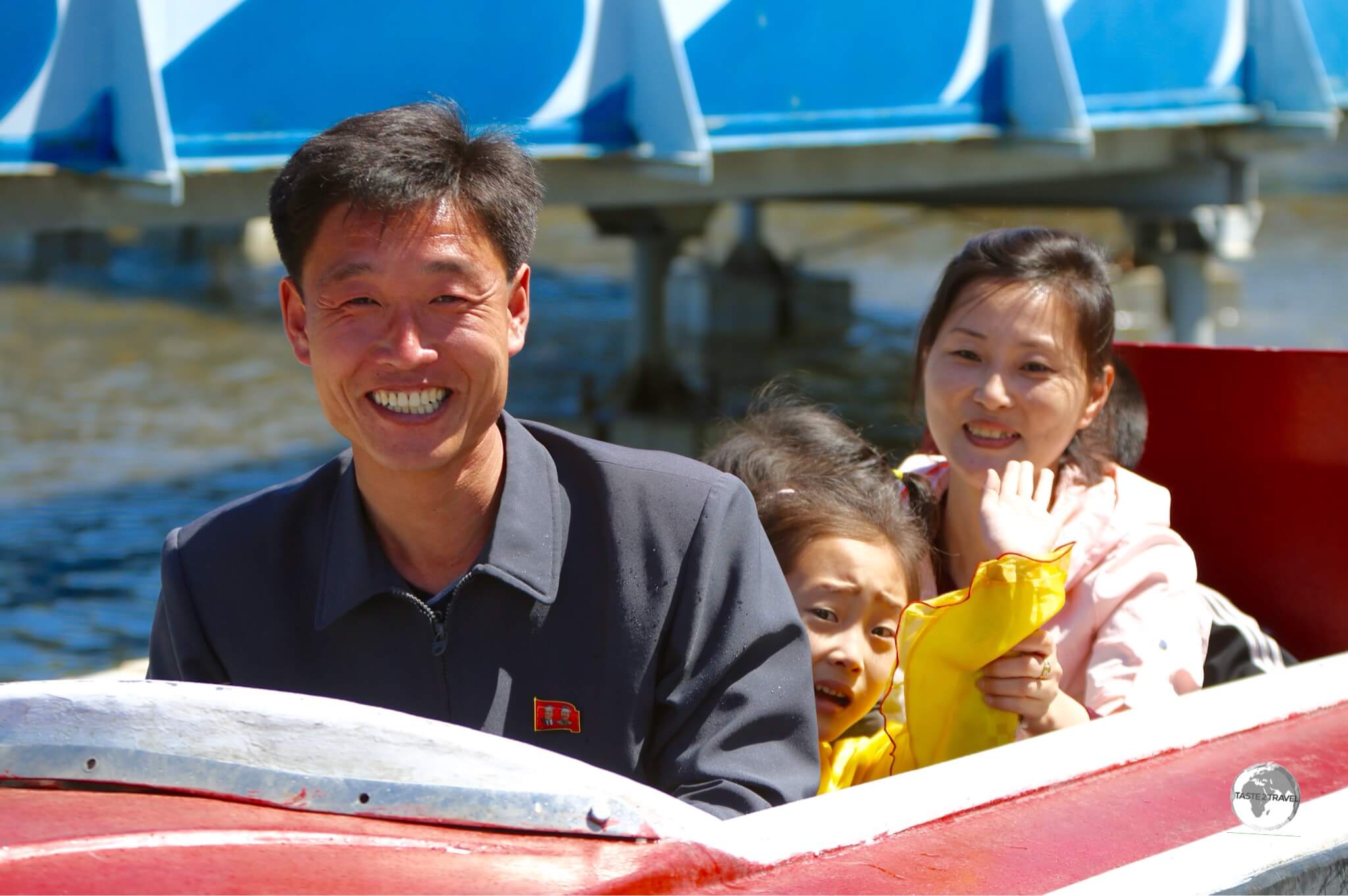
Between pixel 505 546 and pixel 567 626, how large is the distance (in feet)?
0.41

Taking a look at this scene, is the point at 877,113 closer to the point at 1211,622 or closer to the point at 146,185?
the point at 146,185

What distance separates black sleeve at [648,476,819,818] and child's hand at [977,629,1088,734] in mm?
355

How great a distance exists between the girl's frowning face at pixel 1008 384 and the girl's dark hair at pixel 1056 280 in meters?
0.02

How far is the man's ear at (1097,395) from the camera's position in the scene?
254cm

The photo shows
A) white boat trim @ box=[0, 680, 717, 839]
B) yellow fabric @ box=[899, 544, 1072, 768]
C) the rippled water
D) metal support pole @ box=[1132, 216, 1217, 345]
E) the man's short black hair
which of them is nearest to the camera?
white boat trim @ box=[0, 680, 717, 839]

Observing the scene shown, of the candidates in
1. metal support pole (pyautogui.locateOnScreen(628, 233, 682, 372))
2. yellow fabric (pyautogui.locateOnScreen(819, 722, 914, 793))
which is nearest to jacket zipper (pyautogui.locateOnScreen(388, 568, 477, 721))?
yellow fabric (pyautogui.locateOnScreen(819, 722, 914, 793))

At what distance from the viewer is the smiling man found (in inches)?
69.7

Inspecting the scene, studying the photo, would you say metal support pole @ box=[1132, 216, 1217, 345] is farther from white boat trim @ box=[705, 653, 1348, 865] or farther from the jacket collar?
the jacket collar

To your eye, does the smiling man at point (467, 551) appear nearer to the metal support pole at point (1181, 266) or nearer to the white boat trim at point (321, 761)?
the white boat trim at point (321, 761)

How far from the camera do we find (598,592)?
6.15 feet

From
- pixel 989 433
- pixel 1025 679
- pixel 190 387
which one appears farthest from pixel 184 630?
pixel 190 387

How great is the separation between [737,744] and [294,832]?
1.80ft

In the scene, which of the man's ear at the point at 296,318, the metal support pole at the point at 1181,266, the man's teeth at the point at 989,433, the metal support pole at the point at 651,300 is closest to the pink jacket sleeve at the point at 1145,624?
the man's teeth at the point at 989,433

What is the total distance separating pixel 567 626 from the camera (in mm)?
1868
